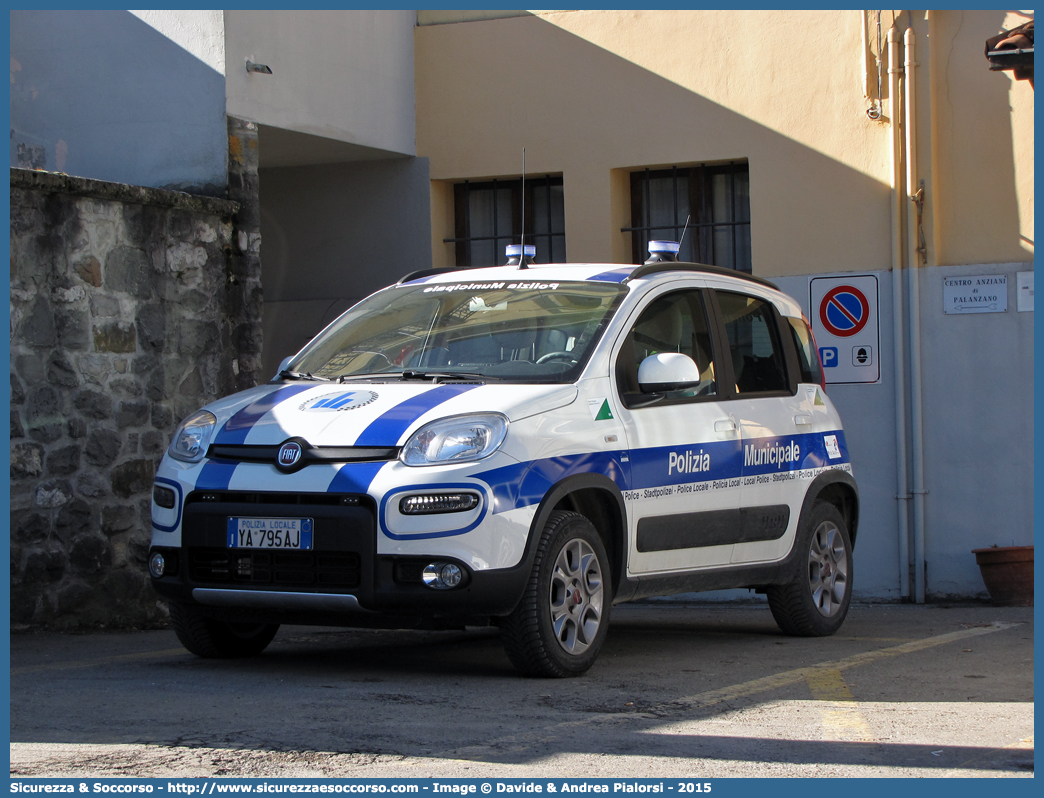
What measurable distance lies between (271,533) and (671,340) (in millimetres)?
2426

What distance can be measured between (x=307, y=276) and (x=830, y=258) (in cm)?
483

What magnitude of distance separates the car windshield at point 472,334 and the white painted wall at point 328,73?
3.79 metres

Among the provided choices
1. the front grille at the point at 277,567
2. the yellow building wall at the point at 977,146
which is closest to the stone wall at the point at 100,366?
the front grille at the point at 277,567

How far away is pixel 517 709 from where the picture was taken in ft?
18.3

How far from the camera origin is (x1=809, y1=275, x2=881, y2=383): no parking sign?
1168cm

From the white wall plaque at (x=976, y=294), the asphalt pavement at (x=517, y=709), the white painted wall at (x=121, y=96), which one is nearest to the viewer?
the asphalt pavement at (x=517, y=709)

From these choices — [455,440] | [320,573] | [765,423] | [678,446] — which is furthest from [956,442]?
[320,573]

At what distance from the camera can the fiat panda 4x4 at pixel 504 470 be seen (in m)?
6.05

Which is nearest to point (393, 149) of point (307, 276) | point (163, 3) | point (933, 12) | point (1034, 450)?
point (307, 276)

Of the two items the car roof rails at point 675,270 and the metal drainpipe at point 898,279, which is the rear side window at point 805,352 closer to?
the car roof rails at point 675,270

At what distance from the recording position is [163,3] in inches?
418

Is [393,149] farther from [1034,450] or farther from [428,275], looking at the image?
[1034,450]

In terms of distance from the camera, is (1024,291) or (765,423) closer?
(765,423)

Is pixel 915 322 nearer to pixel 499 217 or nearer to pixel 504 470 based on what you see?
pixel 499 217
